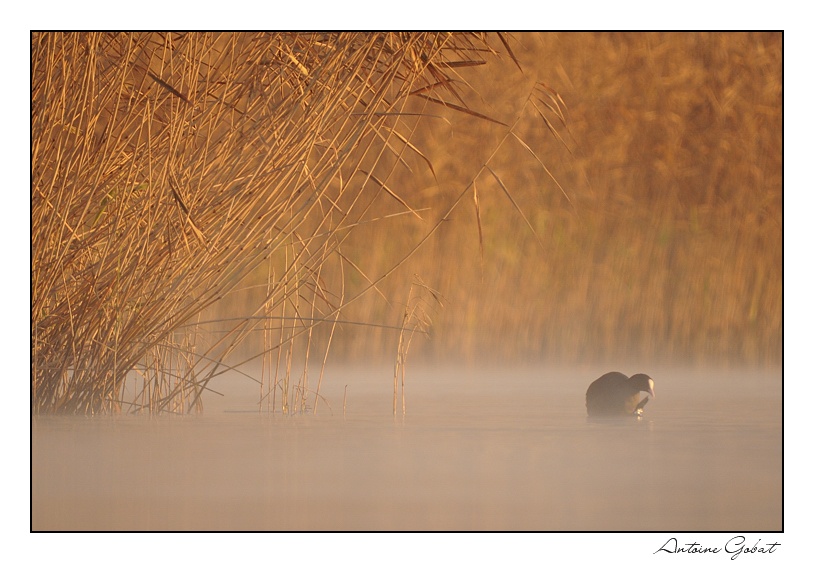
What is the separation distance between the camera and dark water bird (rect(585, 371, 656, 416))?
234cm

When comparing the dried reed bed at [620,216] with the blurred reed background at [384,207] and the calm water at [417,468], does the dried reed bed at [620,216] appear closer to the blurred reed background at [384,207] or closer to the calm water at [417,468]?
the blurred reed background at [384,207]

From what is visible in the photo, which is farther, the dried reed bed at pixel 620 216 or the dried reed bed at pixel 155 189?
the dried reed bed at pixel 620 216

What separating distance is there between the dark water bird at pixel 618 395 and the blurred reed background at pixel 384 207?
0.50 metres

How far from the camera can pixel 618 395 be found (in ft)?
7.68

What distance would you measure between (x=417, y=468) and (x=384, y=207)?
178 cm

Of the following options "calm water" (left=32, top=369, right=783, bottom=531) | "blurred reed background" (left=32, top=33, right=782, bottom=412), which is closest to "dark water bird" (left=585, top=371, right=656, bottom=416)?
"calm water" (left=32, top=369, right=783, bottom=531)

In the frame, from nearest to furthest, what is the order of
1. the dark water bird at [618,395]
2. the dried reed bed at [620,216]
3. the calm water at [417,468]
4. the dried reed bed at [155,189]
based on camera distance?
1. the calm water at [417,468]
2. the dried reed bed at [155,189]
3. the dark water bird at [618,395]
4. the dried reed bed at [620,216]

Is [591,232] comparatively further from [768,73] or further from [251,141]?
[251,141]

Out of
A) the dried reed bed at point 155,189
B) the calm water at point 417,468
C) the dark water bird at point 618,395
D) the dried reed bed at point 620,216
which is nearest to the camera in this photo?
the calm water at point 417,468

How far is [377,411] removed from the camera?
7.79 feet

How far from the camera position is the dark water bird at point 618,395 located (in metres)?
2.34

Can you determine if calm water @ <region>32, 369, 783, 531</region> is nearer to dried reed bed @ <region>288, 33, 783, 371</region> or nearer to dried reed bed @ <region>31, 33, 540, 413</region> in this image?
dried reed bed @ <region>31, 33, 540, 413</region>
